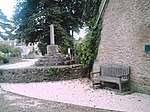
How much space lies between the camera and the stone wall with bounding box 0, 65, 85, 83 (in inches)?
475

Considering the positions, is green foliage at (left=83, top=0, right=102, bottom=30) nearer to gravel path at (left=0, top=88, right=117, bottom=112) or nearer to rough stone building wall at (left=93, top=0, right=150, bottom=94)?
rough stone building wall at (left=93, top=0, right=150, bottom=94)

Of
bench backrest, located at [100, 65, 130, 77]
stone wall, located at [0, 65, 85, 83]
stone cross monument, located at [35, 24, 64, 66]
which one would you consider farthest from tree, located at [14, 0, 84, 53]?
bench backrest, located at [100, 65, 130, 77]

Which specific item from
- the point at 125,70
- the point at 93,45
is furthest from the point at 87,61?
the point at 125,70

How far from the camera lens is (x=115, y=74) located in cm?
924

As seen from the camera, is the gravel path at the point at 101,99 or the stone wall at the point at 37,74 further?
the stone wall at the point at 37,74

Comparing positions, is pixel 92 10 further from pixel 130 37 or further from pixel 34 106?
pixel 34 106

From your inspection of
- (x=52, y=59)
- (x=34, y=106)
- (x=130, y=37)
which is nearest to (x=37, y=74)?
(x=52, y=59)

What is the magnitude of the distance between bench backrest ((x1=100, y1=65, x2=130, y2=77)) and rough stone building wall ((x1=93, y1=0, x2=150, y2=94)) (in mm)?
215

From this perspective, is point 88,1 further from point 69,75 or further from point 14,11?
point 14,11

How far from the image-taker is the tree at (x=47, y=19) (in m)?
19.4

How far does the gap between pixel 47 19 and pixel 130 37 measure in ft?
40.3

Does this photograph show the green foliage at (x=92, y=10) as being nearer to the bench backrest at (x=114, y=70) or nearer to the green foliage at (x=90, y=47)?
the green foliage at (x=90, y=47)

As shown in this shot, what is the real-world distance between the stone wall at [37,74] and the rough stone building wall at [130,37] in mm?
2746

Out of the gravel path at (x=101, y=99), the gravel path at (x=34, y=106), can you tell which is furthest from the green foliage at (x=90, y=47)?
the gravel path at (x=34, y=106)
